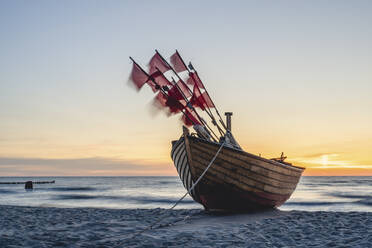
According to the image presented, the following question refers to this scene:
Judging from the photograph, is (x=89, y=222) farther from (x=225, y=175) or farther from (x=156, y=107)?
(x=156, y=107)

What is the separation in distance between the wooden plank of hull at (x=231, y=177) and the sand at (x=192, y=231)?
82 cm

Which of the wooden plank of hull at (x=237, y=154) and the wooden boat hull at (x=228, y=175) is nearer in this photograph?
the wooden plank of hull at (x=237, y=154)

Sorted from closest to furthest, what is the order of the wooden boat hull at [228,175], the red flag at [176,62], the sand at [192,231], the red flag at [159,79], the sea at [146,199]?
the sand at [192,231] → the wooden boat hull at [228,175] → the red flag at [159,79] → the red flag at [176,62] → the sea at [146,199]

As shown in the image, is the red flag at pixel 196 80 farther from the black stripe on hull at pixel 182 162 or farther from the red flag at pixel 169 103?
the black stripe on hull at pixel 182 162

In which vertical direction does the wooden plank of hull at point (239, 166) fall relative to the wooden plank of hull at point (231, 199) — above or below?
above

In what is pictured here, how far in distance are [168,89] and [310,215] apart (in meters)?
8.35

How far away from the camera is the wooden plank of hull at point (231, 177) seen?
13523mm

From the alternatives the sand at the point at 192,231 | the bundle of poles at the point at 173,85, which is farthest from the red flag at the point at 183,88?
the sand at the point at 192,231

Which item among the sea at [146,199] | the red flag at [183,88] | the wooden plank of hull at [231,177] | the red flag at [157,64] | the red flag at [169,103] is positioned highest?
the red flag at [157,64]

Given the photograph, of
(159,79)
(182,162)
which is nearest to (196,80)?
(159,79)

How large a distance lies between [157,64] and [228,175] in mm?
6479

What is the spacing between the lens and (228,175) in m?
13.6

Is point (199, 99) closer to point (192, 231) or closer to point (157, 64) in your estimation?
point (157, 64)

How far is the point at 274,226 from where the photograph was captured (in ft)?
35.0
